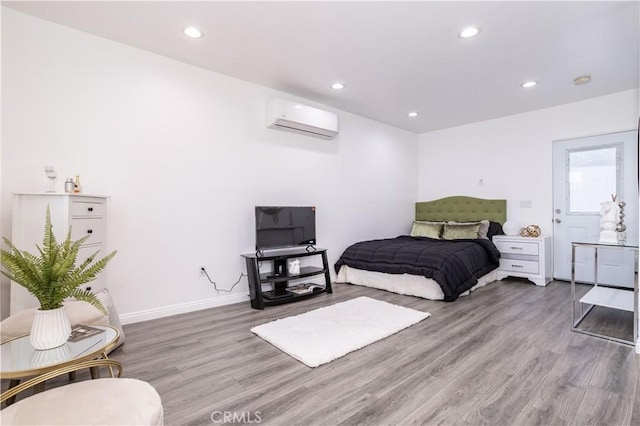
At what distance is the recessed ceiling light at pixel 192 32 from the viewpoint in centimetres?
269

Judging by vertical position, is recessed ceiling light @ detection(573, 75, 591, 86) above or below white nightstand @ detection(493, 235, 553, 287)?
above

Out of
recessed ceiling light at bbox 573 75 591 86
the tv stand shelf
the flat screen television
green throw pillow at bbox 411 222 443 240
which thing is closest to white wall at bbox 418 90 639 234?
recessed ceiling light at bbox 573 75 591 86

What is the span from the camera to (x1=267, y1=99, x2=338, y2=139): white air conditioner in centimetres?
377

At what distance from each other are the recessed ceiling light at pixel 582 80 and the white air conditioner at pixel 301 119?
9.57ft

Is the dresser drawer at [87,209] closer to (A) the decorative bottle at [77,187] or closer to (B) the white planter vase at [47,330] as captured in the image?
(A) the decorative bottle at [77,187]

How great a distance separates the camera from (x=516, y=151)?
16.7 feet

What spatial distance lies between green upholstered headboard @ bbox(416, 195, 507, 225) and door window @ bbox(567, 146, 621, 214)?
93 centimetres

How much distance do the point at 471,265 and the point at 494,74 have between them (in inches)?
90.2

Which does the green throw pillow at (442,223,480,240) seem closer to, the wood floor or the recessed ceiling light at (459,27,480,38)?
the wood floor

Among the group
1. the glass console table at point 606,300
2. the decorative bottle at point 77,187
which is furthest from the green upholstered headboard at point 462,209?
the decorative bottle at point 77,187

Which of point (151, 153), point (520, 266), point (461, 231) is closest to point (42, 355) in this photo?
point (151, 153)

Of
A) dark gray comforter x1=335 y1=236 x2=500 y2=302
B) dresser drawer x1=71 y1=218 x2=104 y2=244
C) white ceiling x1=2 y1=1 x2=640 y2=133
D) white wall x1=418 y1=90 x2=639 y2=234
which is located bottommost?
dark gray comforter x1=335 y1=236 x2=500 y2=302

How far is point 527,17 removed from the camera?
250 centimetres

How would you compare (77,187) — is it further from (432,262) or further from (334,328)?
(432,262)
